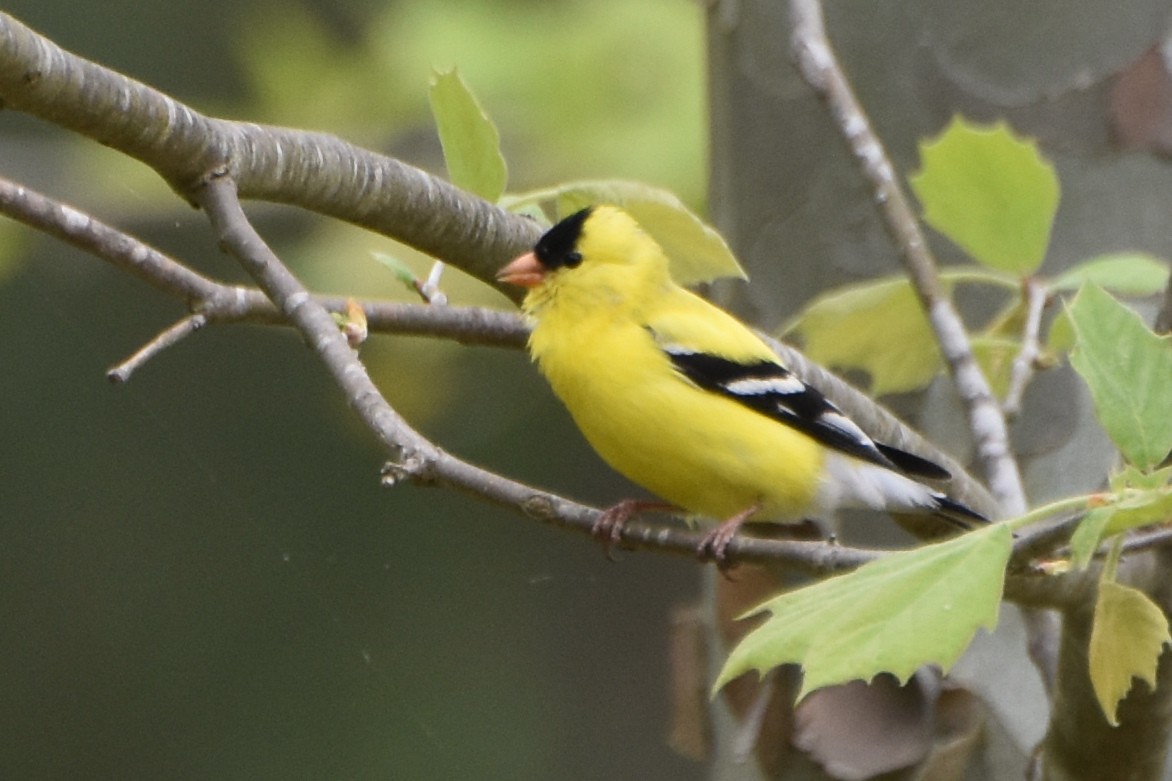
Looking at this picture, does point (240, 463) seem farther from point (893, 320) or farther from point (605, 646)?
point (893, 320)

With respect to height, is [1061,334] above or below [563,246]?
below

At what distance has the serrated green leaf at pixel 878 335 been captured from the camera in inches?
70.3

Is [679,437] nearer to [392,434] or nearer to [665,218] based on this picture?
[665,218]

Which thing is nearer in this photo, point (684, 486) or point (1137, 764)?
point (1137, 764)

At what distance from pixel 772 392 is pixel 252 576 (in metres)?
4.53

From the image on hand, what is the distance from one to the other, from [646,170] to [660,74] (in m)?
0.28

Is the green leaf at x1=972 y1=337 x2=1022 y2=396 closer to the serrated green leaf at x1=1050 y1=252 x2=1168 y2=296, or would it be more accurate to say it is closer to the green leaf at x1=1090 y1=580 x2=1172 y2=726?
the serrated green leaf at x1=1050 y1=252 x2=1168 y2=296

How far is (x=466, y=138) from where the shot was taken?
154 centimetres

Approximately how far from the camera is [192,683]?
5.73 meters

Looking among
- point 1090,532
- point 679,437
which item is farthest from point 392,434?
point 679,437

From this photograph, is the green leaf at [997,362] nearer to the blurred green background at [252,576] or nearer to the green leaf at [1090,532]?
the green leaf at [1090,532]

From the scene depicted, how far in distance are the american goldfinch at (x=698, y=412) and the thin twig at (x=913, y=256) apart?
0.36 feet

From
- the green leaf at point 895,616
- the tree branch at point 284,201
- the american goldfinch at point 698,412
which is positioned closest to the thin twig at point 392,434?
the tree branch at point 284,201

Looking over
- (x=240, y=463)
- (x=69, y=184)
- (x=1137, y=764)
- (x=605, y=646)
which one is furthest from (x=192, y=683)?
(x=1137, y=764)
